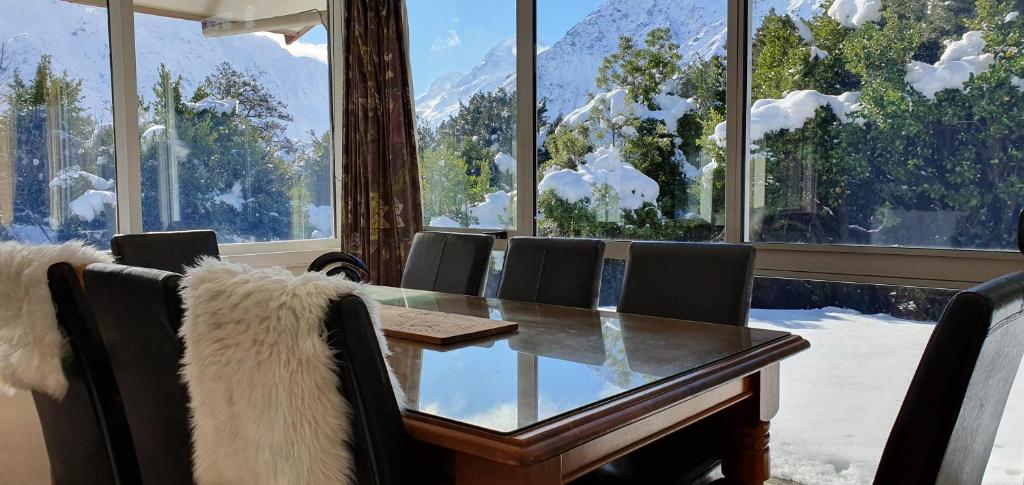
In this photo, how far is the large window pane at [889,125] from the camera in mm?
2580

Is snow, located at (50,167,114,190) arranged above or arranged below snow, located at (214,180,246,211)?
above

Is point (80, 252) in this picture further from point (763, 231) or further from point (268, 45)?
point (268, 45)

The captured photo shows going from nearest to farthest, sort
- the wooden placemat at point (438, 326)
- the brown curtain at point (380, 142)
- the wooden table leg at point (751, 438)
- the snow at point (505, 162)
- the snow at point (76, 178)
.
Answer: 1. the wooden table leg at point (751, 438)
2. the wooden placemat at point (438, 326)
3. the snow at point (76, 178)
4. the snow at point (505, 162)
5. the brown curtain at point (380, 142)

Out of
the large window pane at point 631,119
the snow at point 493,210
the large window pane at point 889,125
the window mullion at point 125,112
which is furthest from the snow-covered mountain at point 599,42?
the window mullion at point 125,112

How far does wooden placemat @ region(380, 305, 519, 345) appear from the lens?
1.94 m

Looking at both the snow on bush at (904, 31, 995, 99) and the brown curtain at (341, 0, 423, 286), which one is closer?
the snow on bush at (904, 31, 995, 99)

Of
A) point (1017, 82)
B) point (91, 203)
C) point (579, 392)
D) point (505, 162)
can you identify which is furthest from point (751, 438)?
point (91, 203)

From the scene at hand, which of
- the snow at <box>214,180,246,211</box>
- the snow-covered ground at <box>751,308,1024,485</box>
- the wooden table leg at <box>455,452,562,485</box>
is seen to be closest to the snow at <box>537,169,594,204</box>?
the snow-covered ground at <box>751,308,1024,485</box>

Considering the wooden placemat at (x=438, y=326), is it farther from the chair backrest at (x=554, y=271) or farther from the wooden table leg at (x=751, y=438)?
the wooden table leg at (x=751, y=438)

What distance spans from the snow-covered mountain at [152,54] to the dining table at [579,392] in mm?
2747

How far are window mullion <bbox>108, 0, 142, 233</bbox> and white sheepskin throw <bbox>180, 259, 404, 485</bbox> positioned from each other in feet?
9.63

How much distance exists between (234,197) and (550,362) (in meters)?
3.28

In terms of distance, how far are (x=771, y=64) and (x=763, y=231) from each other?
0.69 meters

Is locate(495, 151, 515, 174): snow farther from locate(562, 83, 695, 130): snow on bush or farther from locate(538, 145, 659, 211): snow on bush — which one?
locate(562, 83, 695, 130): snow on bush
